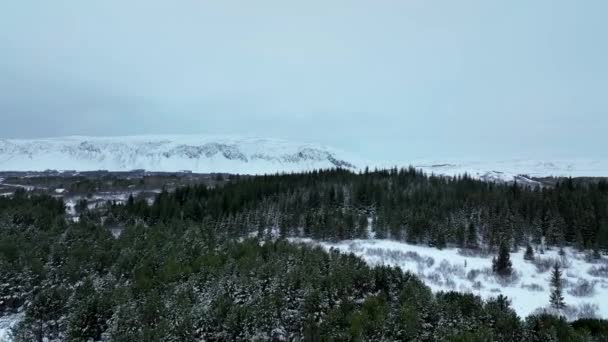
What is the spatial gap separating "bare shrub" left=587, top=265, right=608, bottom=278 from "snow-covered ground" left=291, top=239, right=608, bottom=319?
17cm

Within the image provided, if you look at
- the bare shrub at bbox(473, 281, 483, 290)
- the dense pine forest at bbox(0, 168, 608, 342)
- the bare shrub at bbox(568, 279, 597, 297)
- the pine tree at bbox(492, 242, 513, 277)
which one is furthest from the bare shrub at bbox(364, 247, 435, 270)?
the bare shrub at bbox(568, 279, 597, 297)

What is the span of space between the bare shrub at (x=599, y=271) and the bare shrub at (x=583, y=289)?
3.39 meters

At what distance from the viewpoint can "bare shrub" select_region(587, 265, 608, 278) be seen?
47.2 m

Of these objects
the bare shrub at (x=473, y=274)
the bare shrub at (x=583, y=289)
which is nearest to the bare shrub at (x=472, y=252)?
the bare shrub at (x=473, y=274)

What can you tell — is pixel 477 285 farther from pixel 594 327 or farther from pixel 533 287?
pixel 594 327

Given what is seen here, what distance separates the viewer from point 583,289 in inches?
1660

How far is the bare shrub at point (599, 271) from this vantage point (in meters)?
47.2

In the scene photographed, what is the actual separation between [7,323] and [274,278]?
23.1 metres

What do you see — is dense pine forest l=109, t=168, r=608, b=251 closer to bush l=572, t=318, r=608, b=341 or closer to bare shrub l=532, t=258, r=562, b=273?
bare shrub l=532, t=258, r=562, b=273

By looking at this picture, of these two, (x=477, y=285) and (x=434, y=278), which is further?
(x=434, y=278)

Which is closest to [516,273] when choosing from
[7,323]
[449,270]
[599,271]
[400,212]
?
[449,270]

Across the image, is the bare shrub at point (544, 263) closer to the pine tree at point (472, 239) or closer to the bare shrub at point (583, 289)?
the bare shrub at point (583, 289)

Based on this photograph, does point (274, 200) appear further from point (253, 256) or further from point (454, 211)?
point (253, 256)

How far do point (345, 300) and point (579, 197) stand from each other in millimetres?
61545
